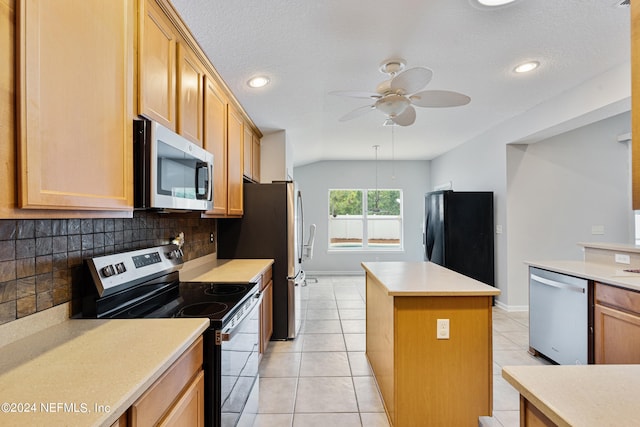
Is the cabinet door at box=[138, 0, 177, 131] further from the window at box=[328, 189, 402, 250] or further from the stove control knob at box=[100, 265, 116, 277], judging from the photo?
the window at box=[328, 189, 402, 250]

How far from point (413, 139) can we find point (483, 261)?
2114 mm

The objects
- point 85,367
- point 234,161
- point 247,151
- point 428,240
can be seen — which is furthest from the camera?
point 428,240

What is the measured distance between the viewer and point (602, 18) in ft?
6.02

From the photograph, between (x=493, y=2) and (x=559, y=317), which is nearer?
(x=493, y=2)

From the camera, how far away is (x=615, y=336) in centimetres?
A: 206

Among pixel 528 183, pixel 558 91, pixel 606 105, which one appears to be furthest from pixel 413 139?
pixel 606 105

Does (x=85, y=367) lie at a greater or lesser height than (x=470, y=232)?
lesser

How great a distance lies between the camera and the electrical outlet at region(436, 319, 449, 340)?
5.73ft

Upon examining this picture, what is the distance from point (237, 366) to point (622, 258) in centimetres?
313

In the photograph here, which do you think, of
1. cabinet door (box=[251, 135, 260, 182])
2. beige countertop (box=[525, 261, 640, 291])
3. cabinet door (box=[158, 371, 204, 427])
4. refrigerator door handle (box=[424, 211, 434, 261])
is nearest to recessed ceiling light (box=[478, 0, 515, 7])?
beige countertop (box=[525, 261, 640, 291])

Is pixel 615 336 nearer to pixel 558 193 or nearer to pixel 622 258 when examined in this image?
pixel 622 258

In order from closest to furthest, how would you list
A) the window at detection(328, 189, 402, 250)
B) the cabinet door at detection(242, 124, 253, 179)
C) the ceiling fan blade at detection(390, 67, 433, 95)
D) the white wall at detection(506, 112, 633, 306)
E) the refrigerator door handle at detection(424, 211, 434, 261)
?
the ceiling fan blade at detection(390, 67, 433, 95)
the cabinet door at detection(242, 124, 253, 179)
the white wall at detection(506, 112, 633, 306)
the refrigerator door handle at detection(424, 211, 434, 261)
the window at detection(328, 189, 402, 250)

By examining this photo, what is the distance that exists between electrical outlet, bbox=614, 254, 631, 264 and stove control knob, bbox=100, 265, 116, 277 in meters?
3.63

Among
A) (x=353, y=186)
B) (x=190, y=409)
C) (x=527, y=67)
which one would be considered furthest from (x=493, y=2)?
(x=353, y=186)
